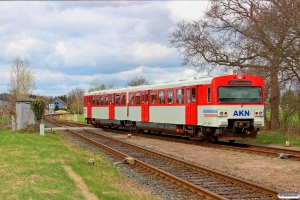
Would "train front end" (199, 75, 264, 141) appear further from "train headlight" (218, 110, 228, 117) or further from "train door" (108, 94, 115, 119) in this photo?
"train door" (108, 94, 115, 119)

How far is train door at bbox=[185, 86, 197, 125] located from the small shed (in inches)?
435

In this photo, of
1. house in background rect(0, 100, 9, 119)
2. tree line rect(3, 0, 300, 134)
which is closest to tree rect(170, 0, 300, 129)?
tree line rect(3, 0, 300, 134)

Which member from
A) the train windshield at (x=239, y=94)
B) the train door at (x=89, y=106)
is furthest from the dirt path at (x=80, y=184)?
the train door at (x=89, y=106)

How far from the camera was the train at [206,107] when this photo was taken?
17.9 meters

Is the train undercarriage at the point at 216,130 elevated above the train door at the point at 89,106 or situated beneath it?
situated beneath

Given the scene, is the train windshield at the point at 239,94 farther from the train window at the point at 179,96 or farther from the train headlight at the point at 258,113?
the train window at the point at 179,96

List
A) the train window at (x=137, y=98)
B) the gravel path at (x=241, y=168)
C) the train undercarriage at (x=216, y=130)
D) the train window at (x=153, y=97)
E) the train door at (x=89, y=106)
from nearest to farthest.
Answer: the gravel path at (x=241, y=168)
the train undercarriage at (x=216, y=130)
the train window at (x=153, y=97)
the train window at (x=137, y=98)
the train door at (x=89, y=106)

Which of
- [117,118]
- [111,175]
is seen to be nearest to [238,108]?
[111,175]

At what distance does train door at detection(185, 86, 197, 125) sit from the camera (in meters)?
19.4

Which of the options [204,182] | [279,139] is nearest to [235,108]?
[279,139]

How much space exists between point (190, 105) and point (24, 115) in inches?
466

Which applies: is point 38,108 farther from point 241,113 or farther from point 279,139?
point 279,139

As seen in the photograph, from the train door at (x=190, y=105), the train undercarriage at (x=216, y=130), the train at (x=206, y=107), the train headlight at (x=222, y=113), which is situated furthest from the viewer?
the train door at (x=190, y=105)

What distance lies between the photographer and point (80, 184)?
9680 mm
